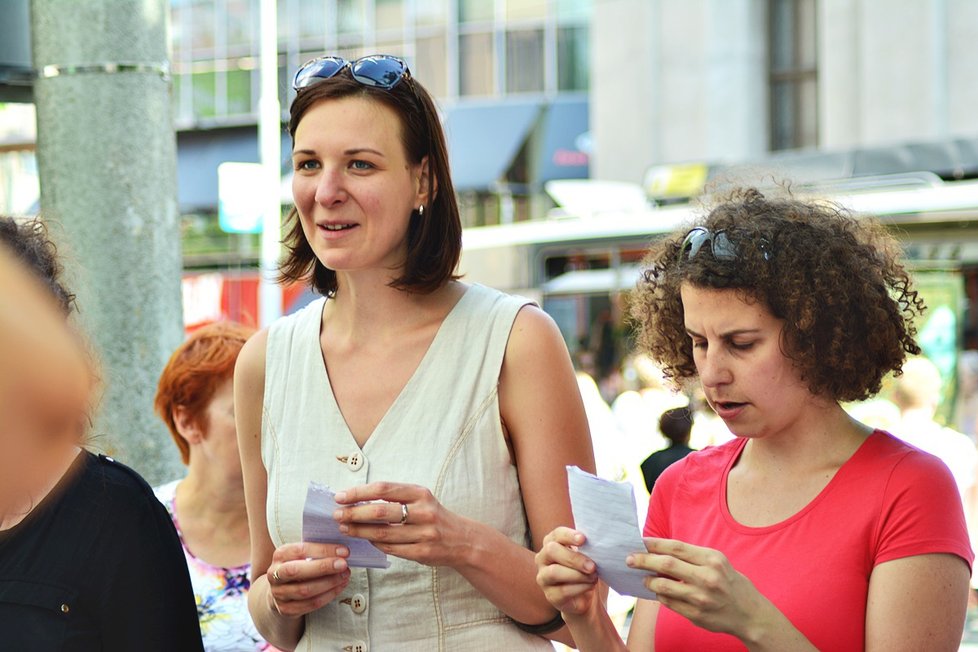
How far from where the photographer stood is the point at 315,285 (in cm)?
290

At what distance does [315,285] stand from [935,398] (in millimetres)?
5891

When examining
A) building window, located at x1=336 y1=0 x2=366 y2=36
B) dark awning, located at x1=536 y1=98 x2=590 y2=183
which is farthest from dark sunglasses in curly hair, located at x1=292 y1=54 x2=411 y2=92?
building window, located at x1=336 y1=0 x2=366 y2=36

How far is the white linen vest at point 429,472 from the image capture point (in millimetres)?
2529

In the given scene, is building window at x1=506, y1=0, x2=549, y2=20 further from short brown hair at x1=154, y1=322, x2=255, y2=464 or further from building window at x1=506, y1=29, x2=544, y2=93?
short brown hair at x1=154, y1=322, x2=255, y2=464

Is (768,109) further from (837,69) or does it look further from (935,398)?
(935,398)

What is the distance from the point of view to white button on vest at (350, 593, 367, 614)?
100.0 inches

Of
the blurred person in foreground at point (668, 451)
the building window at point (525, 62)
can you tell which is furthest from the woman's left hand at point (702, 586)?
the building window at point (525, 62)

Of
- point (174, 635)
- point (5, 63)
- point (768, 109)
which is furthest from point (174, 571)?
point (768, 109)

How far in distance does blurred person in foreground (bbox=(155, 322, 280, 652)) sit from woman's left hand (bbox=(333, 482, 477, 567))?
1.53m

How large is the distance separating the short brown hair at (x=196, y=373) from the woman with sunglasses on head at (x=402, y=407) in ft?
3.88

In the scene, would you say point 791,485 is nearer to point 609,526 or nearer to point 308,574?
point 609,526

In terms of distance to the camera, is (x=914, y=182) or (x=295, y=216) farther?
(x=914, y=182)

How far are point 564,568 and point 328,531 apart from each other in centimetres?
44

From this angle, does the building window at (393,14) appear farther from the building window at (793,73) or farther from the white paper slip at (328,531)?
the white paper slip at (328,531)
